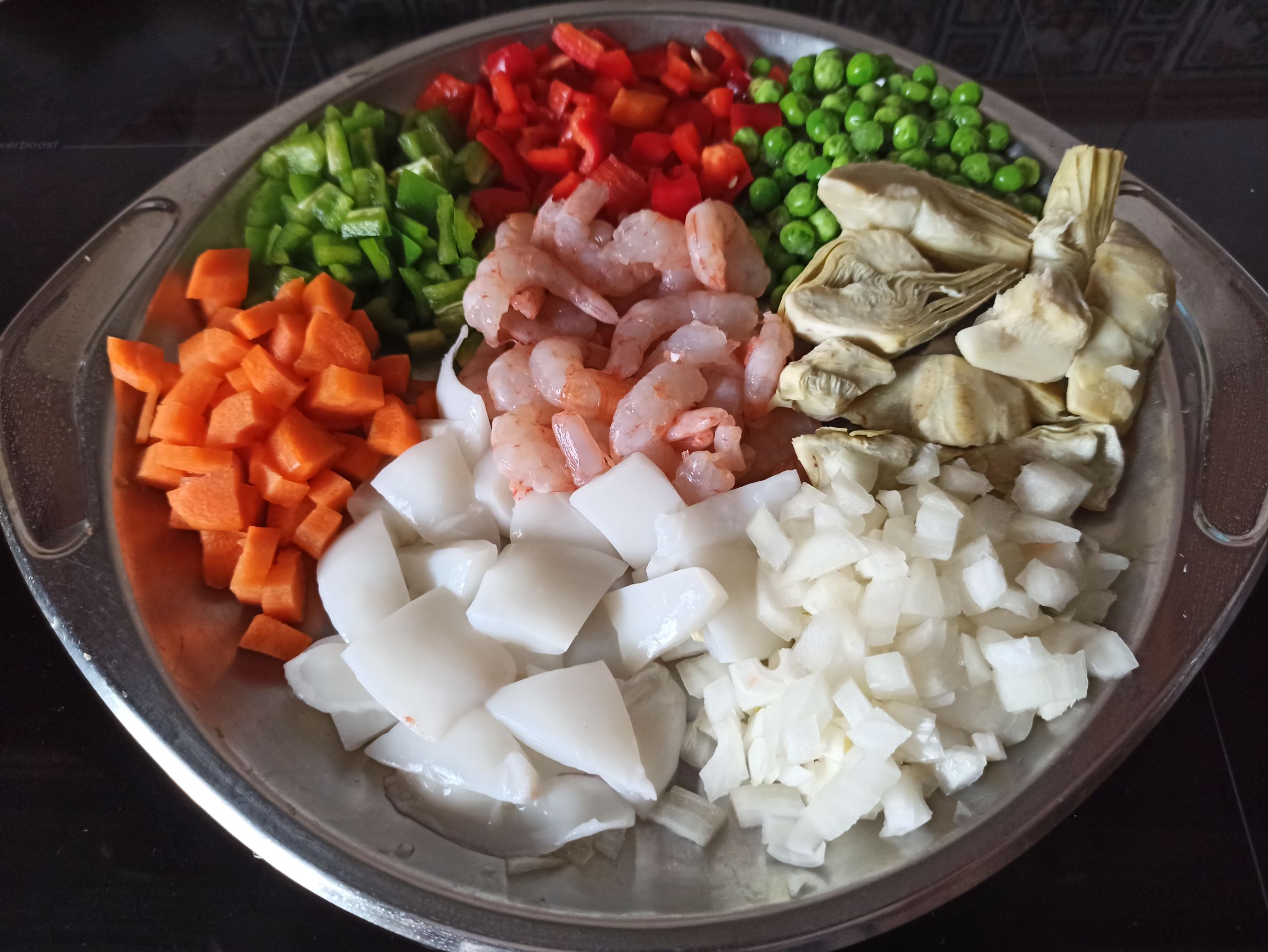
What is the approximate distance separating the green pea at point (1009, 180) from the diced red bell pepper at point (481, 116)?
4.43 feet

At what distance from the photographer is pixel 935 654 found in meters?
1.44

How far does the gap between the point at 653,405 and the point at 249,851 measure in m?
1.18

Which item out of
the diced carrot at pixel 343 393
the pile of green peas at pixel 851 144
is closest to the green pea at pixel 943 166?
the pile of green peas at pixel 851 144

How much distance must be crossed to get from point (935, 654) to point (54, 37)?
3.85m

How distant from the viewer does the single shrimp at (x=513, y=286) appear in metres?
1.77

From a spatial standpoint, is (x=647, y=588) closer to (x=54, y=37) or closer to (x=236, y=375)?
(x=236, y=375)

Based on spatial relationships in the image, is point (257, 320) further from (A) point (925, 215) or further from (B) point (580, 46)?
(A) point (925, 215)

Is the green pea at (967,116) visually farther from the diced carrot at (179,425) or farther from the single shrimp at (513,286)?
the diced carrot at (179,425)

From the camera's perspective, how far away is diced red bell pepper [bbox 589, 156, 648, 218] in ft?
6.76

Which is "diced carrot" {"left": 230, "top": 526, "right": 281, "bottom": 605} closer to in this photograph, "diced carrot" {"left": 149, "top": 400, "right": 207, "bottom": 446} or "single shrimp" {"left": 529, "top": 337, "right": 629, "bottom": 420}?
"diced carrot" {"left": 149, "top": 400, "right": 207, "bottom": 446}

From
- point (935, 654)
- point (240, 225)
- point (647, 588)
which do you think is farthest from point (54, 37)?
point (935, 654)

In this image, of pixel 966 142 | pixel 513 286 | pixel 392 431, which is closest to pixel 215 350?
pixel 392 431

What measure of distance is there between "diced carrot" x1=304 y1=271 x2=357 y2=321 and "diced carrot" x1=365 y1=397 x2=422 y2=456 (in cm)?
23

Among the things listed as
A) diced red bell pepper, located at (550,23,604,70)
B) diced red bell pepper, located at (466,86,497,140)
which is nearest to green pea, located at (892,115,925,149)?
diced red bell pepper, located at (550,23,604,70)
